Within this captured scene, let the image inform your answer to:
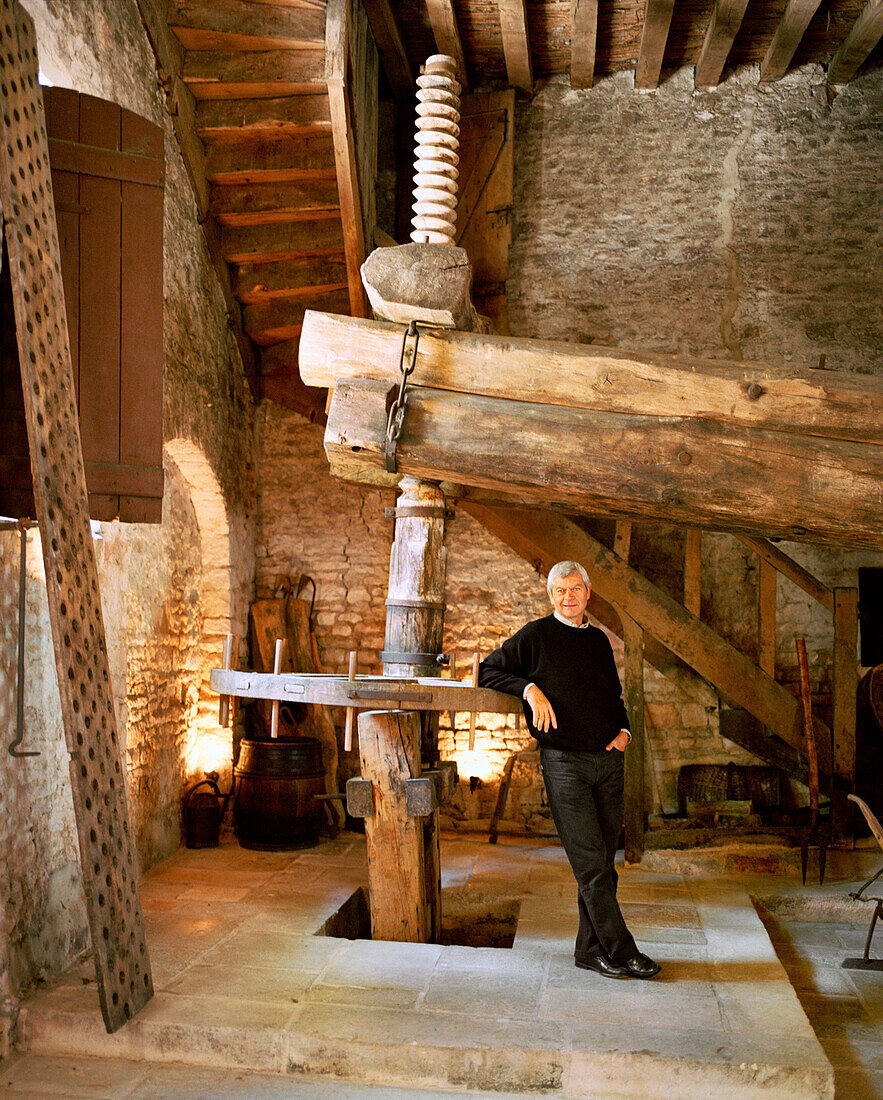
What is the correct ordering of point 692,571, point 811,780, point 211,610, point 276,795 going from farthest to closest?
point 211,610
point 692,571
point 276,795
point 811,780

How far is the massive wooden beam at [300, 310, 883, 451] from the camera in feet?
12.6

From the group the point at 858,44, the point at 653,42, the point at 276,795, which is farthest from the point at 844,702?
the point at 653,42

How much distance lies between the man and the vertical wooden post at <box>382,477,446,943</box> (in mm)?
689

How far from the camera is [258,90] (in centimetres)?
590

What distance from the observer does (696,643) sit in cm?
616

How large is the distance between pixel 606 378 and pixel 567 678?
4.24 feet

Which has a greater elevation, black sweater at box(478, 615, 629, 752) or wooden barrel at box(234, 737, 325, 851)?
black sweater at box(478, 615, 629, 752)

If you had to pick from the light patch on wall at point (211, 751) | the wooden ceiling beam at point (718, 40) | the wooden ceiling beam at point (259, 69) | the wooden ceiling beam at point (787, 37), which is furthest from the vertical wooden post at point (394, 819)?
the wooden ceiling beam at point (787, 37)

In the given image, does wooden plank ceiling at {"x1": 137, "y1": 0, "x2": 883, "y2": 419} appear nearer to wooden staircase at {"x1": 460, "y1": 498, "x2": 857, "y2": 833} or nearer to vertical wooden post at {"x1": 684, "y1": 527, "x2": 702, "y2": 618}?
wooden staircase at {"x1": 460, "y1": 498, "x2": 857, "y2": 833}

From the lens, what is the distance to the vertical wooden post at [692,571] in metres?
6.56

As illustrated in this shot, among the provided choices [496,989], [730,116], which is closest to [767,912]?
[496,989]

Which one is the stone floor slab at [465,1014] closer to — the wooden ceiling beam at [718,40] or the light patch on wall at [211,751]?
the light patch on wall at [211,751]

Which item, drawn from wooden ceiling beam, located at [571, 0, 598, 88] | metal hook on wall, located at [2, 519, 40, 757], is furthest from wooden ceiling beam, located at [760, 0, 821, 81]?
metal hook on wall, located at [2, 519, 40, 757]

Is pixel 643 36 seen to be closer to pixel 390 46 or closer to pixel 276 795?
pixel 390 46
